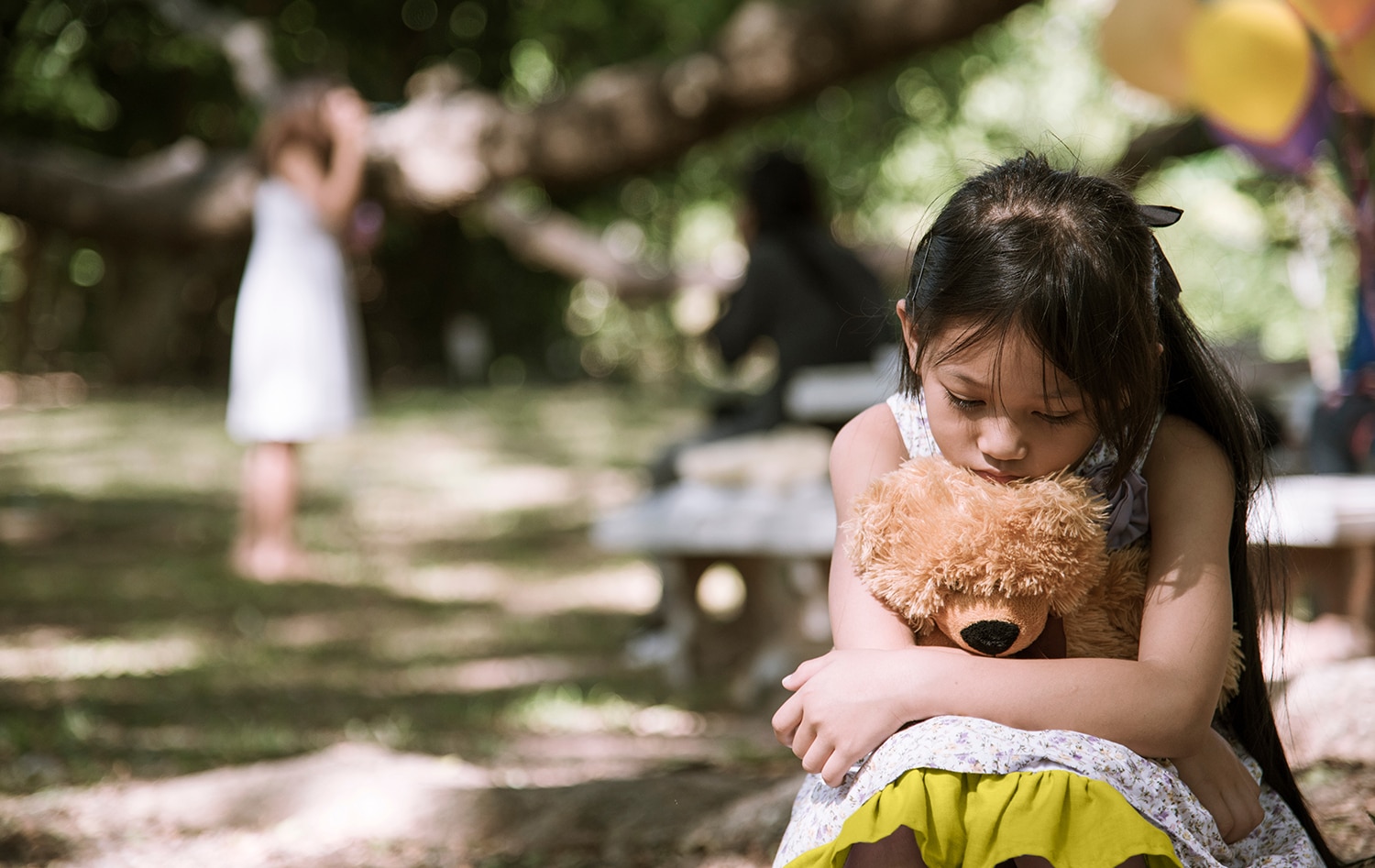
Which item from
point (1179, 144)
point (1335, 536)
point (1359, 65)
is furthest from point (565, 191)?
point (1335, 536)

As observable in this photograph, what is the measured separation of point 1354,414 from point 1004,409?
3.08 m

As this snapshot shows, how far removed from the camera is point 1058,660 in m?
1.51

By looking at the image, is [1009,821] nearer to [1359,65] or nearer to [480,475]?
[1359,65]

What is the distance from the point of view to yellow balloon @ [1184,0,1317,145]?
4.27m

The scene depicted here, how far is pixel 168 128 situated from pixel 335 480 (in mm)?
7113

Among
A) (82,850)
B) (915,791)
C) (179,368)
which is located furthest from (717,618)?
(179,368)

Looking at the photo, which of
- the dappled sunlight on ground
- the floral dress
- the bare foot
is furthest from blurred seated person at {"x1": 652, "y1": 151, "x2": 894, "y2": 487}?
the floral dress

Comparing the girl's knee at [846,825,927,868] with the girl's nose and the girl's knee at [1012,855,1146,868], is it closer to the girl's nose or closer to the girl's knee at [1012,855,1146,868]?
the girl's knee at [1012,855,1146,868]

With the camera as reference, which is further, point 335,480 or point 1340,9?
point 335,480

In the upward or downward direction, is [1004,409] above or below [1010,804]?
above

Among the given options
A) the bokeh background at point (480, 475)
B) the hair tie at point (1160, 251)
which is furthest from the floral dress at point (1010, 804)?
the bokeh background at point (480, 475)

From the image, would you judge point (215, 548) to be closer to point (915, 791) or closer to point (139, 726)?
point (139, 726)

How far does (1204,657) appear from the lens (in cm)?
153

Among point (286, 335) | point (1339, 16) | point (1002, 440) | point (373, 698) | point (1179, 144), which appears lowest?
point (373, 698)
